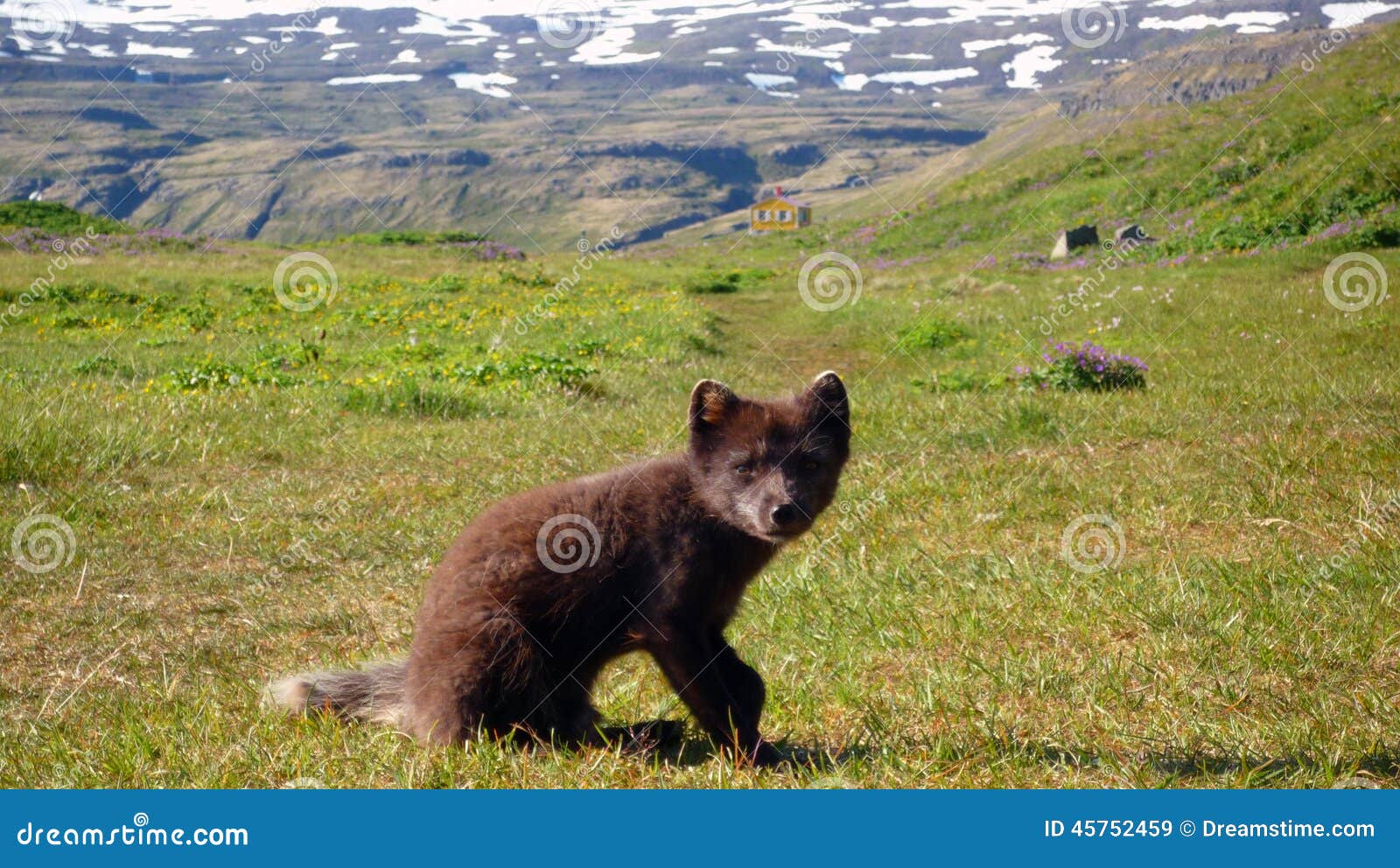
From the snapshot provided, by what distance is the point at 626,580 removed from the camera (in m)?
4.50

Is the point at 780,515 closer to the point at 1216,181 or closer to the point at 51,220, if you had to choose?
the point at 1216,181

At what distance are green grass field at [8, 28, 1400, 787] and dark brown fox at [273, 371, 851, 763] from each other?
29cm

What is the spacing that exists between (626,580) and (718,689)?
0.56m

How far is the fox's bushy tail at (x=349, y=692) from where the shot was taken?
509cm

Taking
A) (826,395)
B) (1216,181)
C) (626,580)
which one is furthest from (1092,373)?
(1216,181)

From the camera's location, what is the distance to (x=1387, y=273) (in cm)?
1877

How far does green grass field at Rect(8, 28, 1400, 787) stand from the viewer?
4461mm

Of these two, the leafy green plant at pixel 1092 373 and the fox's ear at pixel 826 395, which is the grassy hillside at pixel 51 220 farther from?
the fox's ear at pixel 826 395

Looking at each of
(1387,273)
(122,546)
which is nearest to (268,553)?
(122,546)

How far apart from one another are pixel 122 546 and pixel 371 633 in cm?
273

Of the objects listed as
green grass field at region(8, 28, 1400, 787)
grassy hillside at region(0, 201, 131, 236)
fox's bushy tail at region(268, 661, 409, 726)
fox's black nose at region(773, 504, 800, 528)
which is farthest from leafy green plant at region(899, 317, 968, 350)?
grassy hillside at region(0, 201, 131, 236)

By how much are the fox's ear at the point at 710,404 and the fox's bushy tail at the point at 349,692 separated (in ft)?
5.69

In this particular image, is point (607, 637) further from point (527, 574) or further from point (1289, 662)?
point (1289, 662)

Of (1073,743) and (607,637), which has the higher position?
(607,637)
